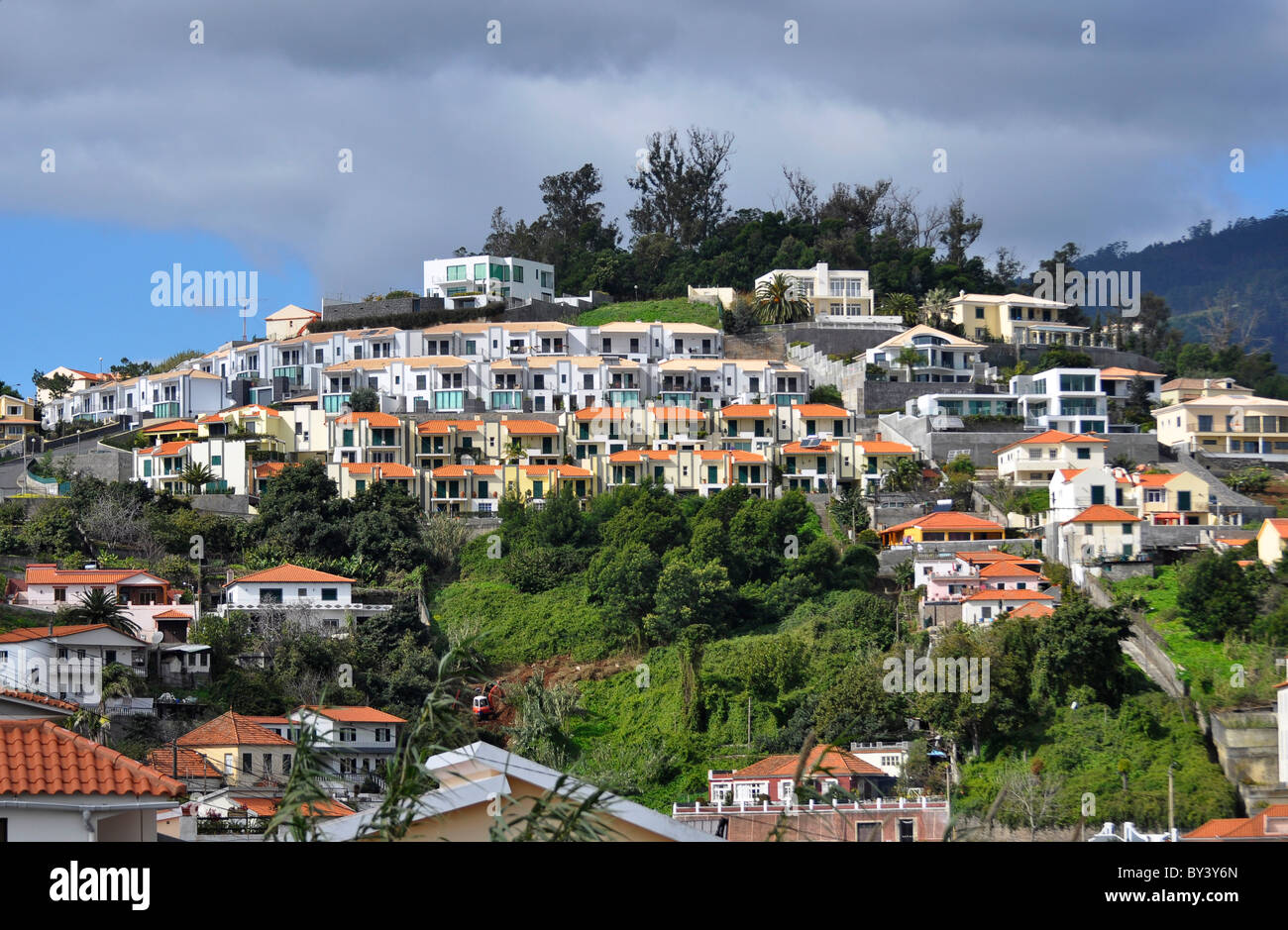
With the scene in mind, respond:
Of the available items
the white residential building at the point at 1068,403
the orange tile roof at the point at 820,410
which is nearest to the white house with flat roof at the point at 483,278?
the orange tile roof at the point at 820,410

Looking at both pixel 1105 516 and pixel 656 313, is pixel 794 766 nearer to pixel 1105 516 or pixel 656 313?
pixel 1105 516

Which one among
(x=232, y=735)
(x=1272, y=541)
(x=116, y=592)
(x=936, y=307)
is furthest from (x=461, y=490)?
(x=936, y=307)

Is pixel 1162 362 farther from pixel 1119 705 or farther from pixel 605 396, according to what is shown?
pixel 1119 705

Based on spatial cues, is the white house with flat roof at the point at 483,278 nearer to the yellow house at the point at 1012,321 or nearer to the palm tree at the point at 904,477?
the yellow house at the point at 1012,321
